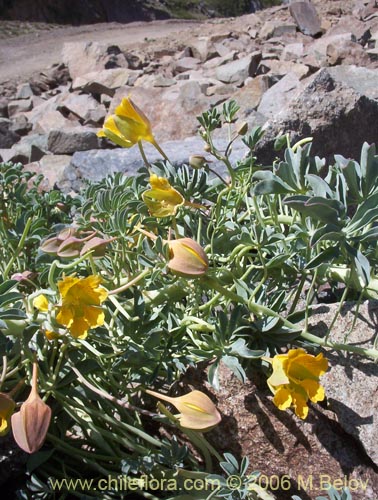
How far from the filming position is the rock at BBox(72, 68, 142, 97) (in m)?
7.77

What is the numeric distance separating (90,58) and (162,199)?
30.0ft

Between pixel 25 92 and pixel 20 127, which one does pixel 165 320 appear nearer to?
pixel 20 127

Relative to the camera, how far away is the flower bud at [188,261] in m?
1.18

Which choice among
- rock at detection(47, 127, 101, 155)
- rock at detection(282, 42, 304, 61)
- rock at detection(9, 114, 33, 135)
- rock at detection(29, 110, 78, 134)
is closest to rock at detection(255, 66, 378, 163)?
rock at detection(47, 127, 101, 155)

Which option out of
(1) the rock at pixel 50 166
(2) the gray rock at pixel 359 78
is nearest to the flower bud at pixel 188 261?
(2) the gray rock at pixel 359 78

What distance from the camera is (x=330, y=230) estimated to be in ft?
3.73

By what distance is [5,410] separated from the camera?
3.82 ft

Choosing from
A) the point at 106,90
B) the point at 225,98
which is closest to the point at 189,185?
the point at 225,98

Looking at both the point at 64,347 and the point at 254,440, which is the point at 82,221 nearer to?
the point at 64,347

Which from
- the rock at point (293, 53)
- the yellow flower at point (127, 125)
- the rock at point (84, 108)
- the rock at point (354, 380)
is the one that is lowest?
the rock at point (84, 108)

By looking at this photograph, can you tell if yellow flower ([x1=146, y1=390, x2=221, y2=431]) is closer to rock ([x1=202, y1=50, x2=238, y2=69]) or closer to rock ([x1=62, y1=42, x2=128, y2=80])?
rock ([x1=202, y1=50, x2=238, y2=69])

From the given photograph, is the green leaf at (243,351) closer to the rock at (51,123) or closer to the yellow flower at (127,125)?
the yellow flower at (127,125)

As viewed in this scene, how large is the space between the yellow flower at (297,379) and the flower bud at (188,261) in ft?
0.81

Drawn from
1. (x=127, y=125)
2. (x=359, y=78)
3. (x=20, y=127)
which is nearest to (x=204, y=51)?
(x=20, y=127)
